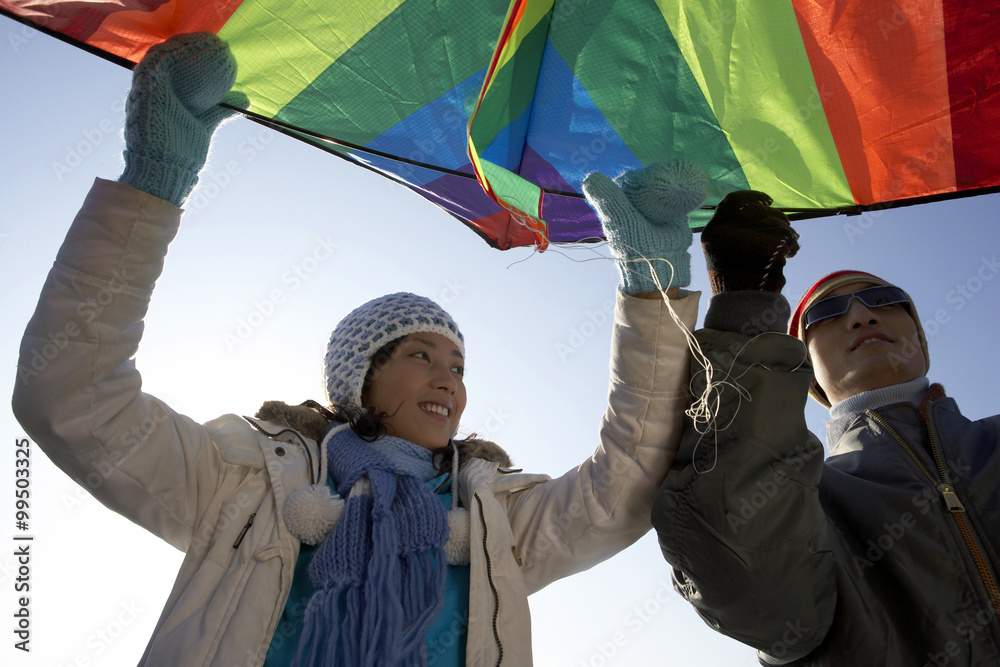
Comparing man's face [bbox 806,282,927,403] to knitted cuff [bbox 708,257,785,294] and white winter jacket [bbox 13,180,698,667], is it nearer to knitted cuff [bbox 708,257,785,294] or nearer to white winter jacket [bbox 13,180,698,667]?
knitted cuff [bbox 708,257,785,294]

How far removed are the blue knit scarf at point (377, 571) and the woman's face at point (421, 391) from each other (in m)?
0.15

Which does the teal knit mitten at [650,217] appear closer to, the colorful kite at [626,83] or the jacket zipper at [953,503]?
the colorful kite at [626,83]

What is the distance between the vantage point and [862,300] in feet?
6.88

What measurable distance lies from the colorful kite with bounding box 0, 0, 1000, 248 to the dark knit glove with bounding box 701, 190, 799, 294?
1.66ft

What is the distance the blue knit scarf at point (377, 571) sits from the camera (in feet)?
4.64

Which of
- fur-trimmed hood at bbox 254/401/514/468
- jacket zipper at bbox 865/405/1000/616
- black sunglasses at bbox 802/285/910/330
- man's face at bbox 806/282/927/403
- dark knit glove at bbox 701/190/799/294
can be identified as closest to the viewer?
jacket zipper at bbox 865/405/1000/616

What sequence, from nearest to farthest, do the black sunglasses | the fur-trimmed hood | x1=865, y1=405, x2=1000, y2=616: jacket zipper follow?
x1=865, y1=405, x2=1000, y2=616: jacket zipper → the fur-trimmed hood → the black sunglasses

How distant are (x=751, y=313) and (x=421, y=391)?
897mm

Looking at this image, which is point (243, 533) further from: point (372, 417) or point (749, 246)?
point (749, 246)

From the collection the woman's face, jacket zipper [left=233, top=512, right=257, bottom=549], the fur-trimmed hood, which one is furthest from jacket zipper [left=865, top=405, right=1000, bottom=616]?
jacket zipper [left=233, top=512, right=257, bottom=549]

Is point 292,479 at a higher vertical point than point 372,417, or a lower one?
lower

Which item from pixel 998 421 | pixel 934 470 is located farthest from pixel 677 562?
pixel 998 421

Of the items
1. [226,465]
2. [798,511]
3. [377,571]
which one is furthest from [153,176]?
[798,511]

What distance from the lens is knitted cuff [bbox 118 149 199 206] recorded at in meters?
1.46
